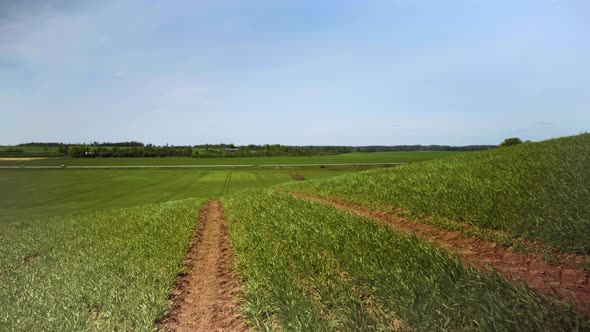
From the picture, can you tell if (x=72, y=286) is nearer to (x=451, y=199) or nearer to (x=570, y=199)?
(x=451, y=199)

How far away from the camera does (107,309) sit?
5.99 m

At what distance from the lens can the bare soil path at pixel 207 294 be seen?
5.55m

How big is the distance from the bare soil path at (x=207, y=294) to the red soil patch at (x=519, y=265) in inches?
223

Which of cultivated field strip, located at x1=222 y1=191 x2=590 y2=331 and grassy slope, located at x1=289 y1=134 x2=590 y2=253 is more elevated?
grassy slope, located at x1=289 y1=134 x2=590 y2=253

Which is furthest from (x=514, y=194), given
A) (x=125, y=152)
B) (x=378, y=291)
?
(x=125, y=152)

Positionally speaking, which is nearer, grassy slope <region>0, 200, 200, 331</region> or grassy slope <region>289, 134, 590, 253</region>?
grassy slope <region>0, 200, 200, 331</region>

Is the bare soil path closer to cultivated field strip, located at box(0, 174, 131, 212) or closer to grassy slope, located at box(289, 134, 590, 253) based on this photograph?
grassy slope, located at box(289, 134, 590, 253)

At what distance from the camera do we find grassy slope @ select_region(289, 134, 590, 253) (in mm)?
8266

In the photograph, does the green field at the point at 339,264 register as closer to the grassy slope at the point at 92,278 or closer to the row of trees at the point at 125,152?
the grassy slope at the point at 92,278

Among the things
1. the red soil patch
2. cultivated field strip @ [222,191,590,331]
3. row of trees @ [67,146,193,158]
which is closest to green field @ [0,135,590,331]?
cultivated field strip @ [222,191,590,331]

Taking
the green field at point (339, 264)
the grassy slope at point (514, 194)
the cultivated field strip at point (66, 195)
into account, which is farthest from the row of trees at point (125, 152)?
the grassy slope at point (514, 194)

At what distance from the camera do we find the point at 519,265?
6.72m

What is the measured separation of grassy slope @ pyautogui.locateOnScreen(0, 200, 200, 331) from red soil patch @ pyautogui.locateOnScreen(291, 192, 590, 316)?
7541mm

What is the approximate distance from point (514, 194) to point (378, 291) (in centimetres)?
963
